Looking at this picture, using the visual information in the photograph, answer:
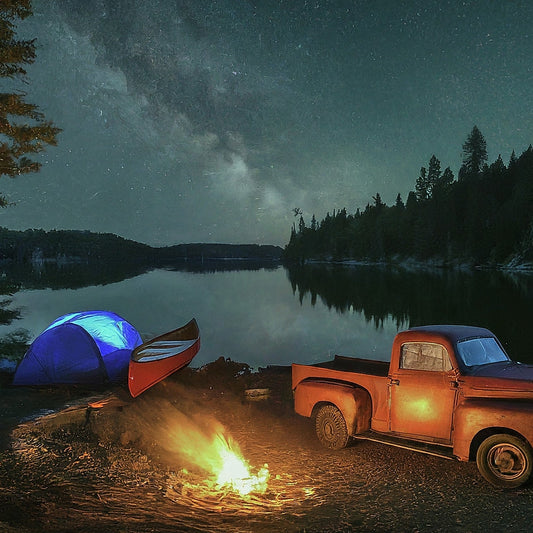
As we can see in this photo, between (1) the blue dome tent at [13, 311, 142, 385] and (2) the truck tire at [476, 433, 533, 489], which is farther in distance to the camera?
(1) the blue dome tent at [13, 311, 142, 385]

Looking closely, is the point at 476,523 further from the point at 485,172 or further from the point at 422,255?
the point at 422,255

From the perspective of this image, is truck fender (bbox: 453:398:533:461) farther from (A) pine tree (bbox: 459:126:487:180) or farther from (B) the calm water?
(A) pine tree (bbox: 459:126:487:180)

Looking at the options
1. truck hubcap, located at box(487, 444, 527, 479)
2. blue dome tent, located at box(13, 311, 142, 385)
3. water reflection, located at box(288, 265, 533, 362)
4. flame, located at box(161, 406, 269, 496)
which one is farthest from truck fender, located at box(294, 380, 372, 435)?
water reflection, located at box(288, 265, 533, 362)

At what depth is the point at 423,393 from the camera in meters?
8.45

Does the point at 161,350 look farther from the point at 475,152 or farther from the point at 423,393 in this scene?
the point at 475,152

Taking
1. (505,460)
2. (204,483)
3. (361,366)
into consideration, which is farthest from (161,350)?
(505,460)

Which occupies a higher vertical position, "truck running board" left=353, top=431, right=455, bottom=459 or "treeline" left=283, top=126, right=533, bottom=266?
"treeline" left=283, top=126, right=533, bottom=266

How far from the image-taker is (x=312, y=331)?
38.7 metres

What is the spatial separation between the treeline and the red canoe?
89.5 m

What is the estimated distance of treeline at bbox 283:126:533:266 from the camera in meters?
101

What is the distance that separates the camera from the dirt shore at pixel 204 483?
252 inches

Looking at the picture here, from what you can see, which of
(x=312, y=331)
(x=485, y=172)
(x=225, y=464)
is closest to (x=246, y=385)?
(x=225, y=464)

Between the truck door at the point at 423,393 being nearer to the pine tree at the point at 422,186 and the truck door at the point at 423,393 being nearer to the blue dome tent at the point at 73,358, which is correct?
the blue dome tent at the point at 73,358

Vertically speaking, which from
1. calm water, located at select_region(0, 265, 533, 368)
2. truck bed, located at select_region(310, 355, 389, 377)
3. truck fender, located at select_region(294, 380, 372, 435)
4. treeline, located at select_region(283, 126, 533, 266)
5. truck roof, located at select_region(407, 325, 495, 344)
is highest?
treeline, located at select_region(283, 126, 533, 266)
